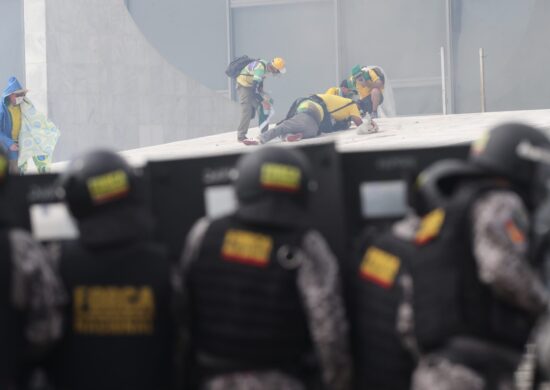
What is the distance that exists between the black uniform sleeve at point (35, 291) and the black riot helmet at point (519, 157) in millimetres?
1370

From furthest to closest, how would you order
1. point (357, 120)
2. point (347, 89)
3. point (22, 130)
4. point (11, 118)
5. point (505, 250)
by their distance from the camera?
point (347, 89) → point (357, 120) → point (22, 130) → point (11, 118) → point (505, 250)

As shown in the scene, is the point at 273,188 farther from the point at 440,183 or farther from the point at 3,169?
the point at 3,169

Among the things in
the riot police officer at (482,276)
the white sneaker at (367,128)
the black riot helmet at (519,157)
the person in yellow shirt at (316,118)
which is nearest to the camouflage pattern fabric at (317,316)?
the riot police officer at (482,276)

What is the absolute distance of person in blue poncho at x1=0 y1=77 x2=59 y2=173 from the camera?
1398cm

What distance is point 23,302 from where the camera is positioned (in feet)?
12.7

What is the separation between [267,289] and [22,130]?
1074 centimetres

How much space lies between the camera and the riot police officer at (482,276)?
3723 mm

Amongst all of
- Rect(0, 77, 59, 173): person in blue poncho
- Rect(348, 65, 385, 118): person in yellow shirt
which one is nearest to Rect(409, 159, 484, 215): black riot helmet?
Rect(0, 77, 59, 173): person in blue poncho

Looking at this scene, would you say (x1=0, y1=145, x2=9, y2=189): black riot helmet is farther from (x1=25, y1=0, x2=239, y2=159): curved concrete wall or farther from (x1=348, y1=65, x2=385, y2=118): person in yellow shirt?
(x1=25, y1=0, x2=239, y2=159): curved concrete wall

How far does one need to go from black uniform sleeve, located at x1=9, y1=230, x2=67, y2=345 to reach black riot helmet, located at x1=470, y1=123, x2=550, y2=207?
1.37 metres

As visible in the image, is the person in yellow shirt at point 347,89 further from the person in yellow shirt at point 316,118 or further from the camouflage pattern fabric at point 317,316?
the camouflage pattern fabric at point 317,316

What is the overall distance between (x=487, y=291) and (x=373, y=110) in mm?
14037

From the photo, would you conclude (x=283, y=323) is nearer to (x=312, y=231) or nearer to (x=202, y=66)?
(x=312, y=231)

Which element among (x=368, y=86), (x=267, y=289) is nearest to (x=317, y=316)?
(x=267, y=289)
